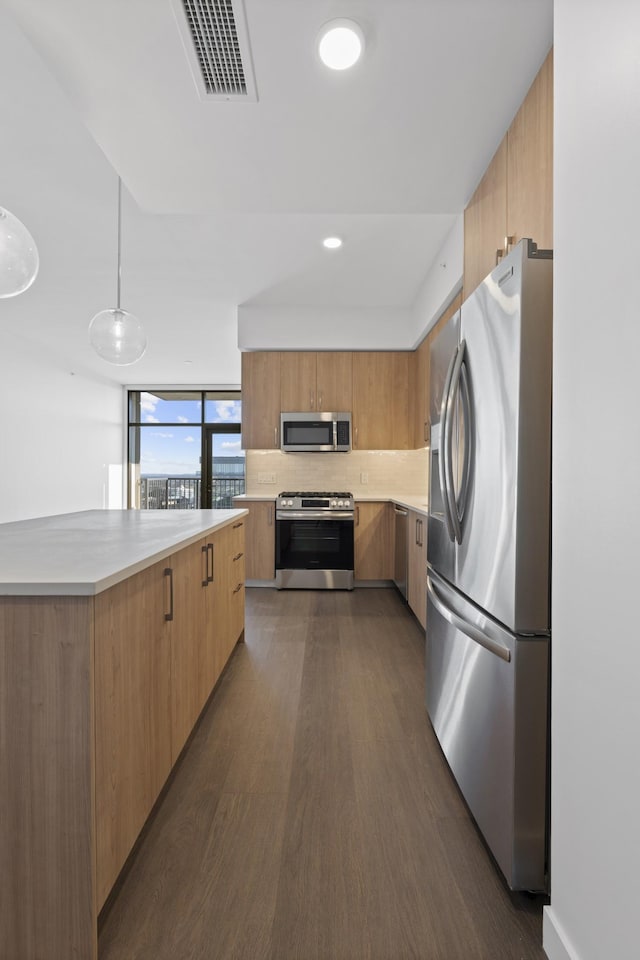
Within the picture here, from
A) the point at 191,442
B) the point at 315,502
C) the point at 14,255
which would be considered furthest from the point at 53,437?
the point at 14,255

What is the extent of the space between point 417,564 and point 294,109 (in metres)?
2.84

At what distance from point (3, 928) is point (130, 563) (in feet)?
2.77

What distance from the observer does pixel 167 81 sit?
1.77 meters

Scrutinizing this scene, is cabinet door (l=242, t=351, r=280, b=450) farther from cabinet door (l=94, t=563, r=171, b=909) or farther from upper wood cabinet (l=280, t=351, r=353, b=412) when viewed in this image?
cabinet door (l=94, t=563, r=171, b=909)

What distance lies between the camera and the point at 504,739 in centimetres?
141

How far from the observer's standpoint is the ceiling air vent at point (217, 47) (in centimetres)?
148

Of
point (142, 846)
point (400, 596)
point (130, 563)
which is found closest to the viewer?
point (130, 563)

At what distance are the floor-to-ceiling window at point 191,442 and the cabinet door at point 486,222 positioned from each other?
7.26 m

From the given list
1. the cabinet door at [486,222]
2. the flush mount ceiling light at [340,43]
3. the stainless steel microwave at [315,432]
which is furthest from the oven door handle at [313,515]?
the flush mount ceiling light at [340,43]

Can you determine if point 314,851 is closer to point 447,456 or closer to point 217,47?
point 447,456

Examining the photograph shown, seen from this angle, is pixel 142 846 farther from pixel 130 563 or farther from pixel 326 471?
pixel 326 471

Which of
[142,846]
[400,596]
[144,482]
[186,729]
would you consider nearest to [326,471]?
[400,596]

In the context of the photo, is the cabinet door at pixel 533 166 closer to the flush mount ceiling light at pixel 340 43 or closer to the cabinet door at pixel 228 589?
the flush mount ceiling light at pixel 340 43

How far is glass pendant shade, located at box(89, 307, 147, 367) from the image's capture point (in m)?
2.88
